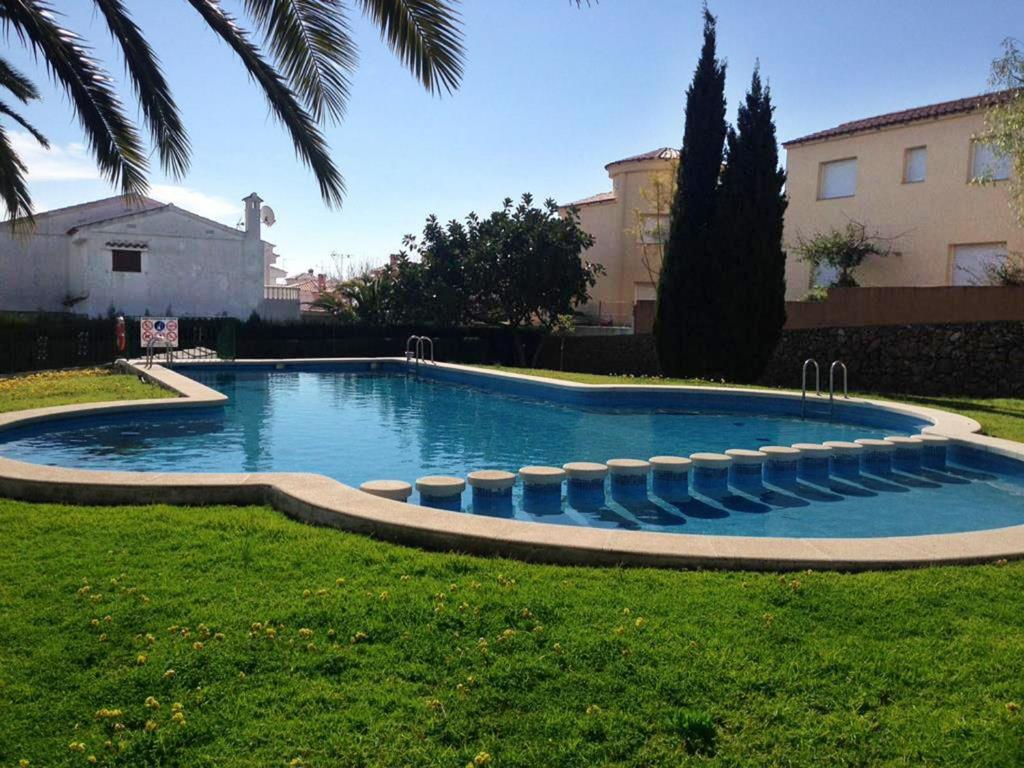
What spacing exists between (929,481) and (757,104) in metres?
12.7

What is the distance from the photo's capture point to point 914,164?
25.1 metres

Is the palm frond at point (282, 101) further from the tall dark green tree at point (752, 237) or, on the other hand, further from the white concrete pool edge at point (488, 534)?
the tall dark green tree at point (752, 237)

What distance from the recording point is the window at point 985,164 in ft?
73.4

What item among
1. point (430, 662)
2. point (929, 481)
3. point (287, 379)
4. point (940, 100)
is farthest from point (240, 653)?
point (940, 100)

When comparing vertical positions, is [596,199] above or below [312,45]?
above

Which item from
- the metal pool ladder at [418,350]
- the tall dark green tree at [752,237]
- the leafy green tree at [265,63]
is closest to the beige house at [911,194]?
the tall dark green tree at [752,237]

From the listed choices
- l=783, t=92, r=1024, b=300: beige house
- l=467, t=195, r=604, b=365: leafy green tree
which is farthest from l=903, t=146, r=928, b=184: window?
l=467, t=195, r=604, b=365: leafy green tree

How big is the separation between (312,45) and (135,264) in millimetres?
31900

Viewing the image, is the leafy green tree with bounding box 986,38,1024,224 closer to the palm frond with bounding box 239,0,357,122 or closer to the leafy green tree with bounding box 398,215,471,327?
the palm frond with bounding box 239,0,357,122

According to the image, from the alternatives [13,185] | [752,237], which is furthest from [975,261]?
[13,185]

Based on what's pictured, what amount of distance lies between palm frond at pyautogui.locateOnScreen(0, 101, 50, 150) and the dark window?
22000 millimetres

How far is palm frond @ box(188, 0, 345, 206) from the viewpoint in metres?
6.02

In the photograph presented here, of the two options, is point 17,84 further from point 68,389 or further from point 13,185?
point 68,389

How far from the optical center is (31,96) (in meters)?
12.0
